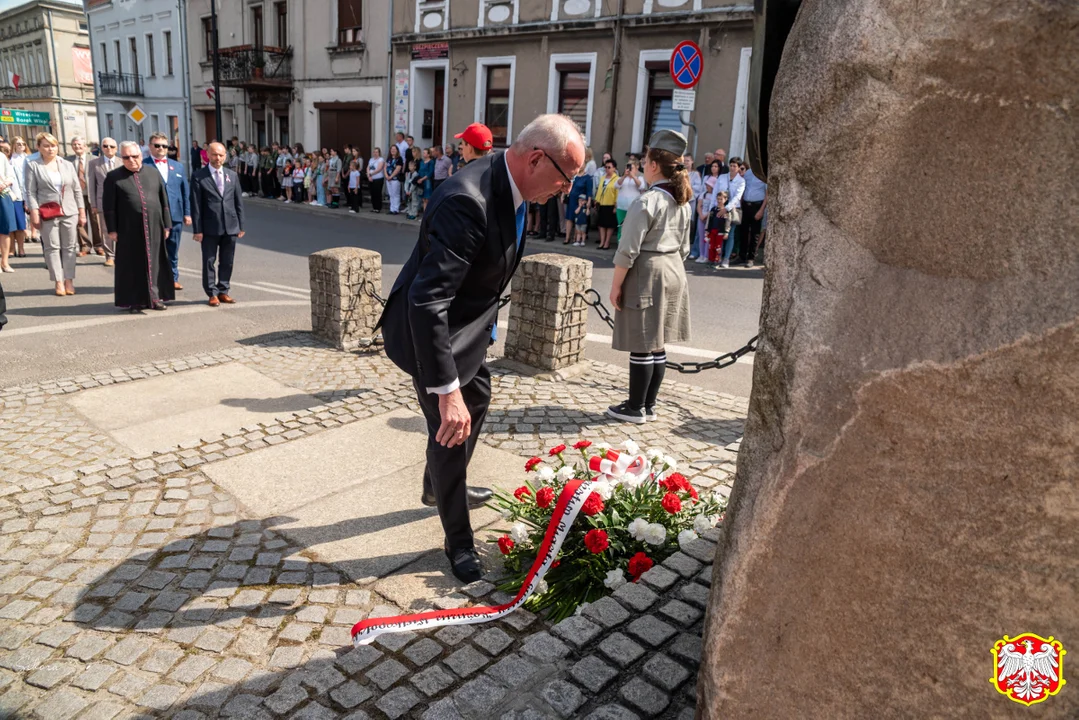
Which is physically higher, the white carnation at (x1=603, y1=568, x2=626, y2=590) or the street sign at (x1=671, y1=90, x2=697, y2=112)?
the street sign at (x1=671, y1=90, x2=697, y2=112)

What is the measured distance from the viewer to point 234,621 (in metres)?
3.07

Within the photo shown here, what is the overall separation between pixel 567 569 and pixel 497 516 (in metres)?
0.81

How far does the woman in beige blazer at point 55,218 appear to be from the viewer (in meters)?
9.34

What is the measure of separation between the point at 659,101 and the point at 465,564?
17.0 m

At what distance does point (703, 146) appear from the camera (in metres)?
17.3

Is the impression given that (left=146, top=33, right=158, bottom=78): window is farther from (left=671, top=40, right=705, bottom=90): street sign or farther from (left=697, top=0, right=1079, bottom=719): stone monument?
(left=697, top=0, right=1079, bottom=719): stone monument

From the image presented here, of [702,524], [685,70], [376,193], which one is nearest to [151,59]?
[376,193]

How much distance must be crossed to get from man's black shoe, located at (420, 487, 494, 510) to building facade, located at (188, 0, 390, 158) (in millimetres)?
23080

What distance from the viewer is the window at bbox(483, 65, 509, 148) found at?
71.4ft

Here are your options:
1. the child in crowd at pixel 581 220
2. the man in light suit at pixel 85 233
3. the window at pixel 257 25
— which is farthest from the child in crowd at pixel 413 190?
the window at pixel 257 25

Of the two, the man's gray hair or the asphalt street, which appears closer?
the man's gray hair

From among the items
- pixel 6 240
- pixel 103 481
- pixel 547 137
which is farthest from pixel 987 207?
pixel 6 240

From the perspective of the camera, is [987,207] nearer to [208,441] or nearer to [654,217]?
[654,217]

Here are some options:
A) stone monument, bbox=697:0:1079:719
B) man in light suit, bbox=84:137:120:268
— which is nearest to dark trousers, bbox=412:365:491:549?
stone monument, bbox=697:0:1079:719
